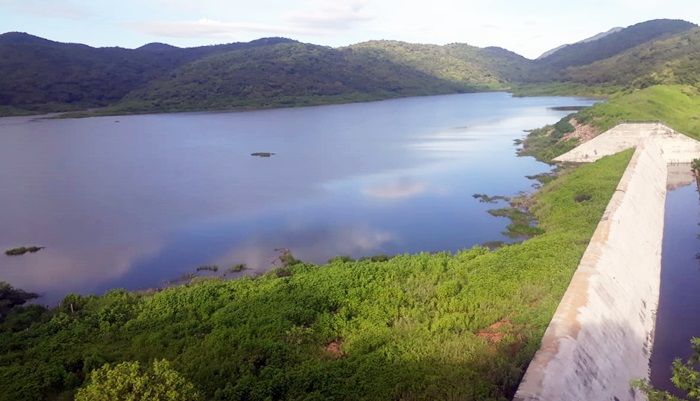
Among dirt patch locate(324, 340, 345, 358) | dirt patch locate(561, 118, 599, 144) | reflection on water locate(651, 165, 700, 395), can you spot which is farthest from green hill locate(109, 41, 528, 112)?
dirt patch locate(324, 340, 345, 358)

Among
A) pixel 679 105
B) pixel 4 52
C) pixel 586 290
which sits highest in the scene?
pixel 4 52

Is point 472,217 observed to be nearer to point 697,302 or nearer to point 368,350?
point 697,302

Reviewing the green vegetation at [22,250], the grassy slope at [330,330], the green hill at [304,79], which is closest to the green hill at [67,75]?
the green hill at [304,79]

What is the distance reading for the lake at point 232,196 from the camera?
25.1 m

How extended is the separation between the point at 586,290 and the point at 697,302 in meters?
6.79

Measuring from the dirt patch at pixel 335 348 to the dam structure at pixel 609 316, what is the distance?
4897 mm

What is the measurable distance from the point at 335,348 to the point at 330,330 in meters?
0.75

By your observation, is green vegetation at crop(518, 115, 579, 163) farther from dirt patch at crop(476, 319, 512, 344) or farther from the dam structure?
dirt patch at crop(476, 319, 512, 344)

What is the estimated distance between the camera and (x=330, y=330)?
14.9m

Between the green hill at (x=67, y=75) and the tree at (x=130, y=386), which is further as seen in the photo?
the green hill at (x=67, y=75)

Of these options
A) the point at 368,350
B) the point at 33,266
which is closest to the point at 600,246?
the point at 368,350

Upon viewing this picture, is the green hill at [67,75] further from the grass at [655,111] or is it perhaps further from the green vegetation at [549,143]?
the grass at [655,111]

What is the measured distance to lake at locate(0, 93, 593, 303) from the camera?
25.1 m

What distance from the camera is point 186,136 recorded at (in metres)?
70.6
